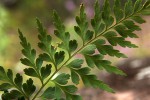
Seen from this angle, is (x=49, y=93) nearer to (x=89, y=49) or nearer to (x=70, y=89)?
(x=70, y=89)

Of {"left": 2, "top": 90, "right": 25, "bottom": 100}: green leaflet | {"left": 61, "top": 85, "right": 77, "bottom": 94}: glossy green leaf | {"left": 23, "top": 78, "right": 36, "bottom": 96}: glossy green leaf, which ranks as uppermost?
{"left": 61, "top": 85, "right": 77, "bottom": 94}: glossy green leaf

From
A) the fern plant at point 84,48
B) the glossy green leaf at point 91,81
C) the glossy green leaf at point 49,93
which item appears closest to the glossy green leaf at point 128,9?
the fern plant at point 84,48

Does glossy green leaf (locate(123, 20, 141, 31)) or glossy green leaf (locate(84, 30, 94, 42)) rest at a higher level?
glossy green leaf (locate(123, 20, 141, 31))

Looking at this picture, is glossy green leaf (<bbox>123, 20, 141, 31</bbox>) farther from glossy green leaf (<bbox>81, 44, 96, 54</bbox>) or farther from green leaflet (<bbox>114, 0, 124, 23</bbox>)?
glossy green leaf (<bbox>81, 44, 96, 54</bbox>)

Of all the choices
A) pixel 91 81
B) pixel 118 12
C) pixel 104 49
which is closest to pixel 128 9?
pixel 118 12

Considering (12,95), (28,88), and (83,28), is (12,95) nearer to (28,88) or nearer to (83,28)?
(28,88)

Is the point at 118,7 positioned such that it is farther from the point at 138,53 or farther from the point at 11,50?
the point at 11,50

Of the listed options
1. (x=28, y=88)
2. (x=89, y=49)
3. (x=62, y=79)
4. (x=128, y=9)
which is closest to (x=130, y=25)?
(x=128, y=9)

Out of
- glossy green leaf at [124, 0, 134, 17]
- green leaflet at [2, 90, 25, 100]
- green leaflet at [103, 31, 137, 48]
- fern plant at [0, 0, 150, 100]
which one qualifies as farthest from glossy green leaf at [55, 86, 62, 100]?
glossy green leaf at [124, 0, 134, 17]

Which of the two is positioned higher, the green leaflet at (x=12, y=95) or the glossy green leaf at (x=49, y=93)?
the glossy green leaf at (x=49, y=93)

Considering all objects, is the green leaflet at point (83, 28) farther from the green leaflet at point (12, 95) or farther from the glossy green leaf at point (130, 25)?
the green leaflet at point (12, 95)

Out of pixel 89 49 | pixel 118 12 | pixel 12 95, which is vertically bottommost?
pixel 12 95

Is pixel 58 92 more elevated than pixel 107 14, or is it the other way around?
pixel 107 14

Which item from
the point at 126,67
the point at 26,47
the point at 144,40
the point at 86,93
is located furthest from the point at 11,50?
the point at 26,47
